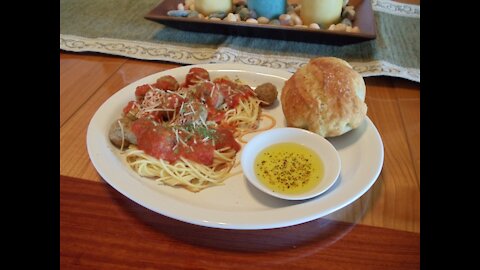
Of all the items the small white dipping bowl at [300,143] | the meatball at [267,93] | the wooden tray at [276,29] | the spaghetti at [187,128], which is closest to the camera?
the small white dipping bowl at [300,143]

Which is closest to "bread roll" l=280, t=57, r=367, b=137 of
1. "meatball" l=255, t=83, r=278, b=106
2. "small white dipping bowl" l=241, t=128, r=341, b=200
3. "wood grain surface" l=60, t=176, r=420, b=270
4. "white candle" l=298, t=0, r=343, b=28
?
"small white dipping bowl" l=241, t=128, r=341, b=200

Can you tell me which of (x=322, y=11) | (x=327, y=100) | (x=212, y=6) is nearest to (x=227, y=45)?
(x=212, y=6)

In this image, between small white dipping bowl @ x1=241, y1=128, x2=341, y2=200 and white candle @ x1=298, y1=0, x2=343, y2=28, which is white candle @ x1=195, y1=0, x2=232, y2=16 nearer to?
Result: white candle @ x1=298, y1=0, x2=343, y2=28

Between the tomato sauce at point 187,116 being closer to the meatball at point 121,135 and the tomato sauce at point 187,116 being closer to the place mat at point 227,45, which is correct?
the meatball at point 121,135

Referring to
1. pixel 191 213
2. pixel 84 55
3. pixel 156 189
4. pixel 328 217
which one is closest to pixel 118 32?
pixel 84 55

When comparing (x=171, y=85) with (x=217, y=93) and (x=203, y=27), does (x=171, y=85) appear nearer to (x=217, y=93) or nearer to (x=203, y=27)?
(x=217, y=93)

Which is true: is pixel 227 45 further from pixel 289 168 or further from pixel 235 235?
pixel 235 235

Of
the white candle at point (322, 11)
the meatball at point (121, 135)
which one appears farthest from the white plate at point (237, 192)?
the white candle at point (322, 11)
